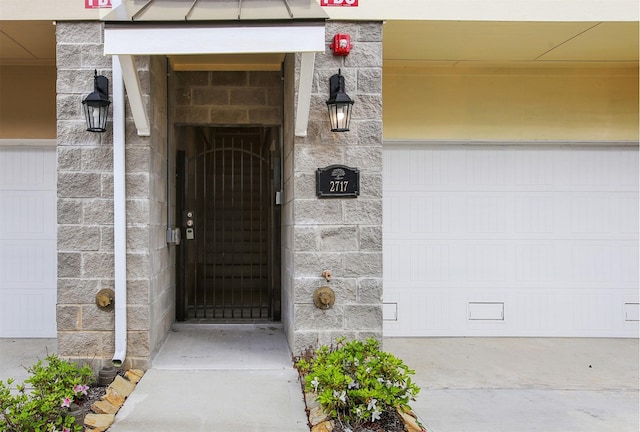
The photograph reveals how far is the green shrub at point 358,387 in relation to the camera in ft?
8.94

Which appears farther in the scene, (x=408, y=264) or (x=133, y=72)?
(x=408, y=264)

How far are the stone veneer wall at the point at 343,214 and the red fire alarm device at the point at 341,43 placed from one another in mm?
63

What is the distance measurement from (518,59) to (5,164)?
5548 millimetres

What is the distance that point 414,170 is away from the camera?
17.1 feet

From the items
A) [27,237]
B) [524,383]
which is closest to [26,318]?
[27,237]

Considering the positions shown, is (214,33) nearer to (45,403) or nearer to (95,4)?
(95,4)

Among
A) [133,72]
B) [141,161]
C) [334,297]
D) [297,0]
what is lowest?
[334,297]

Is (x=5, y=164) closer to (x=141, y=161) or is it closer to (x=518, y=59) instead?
(x=141, y=161)

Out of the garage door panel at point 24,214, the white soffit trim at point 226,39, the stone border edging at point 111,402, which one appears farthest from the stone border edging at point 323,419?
the garage door panel at point 24,214

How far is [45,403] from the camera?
104 inches

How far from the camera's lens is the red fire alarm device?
12.0 feet

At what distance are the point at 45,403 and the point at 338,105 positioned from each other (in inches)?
106

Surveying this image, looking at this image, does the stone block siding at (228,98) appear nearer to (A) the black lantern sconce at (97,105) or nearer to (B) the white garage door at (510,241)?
(A) the black lantern sconce at (97,105)

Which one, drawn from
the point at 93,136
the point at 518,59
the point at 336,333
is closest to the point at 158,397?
the point at 336,333
